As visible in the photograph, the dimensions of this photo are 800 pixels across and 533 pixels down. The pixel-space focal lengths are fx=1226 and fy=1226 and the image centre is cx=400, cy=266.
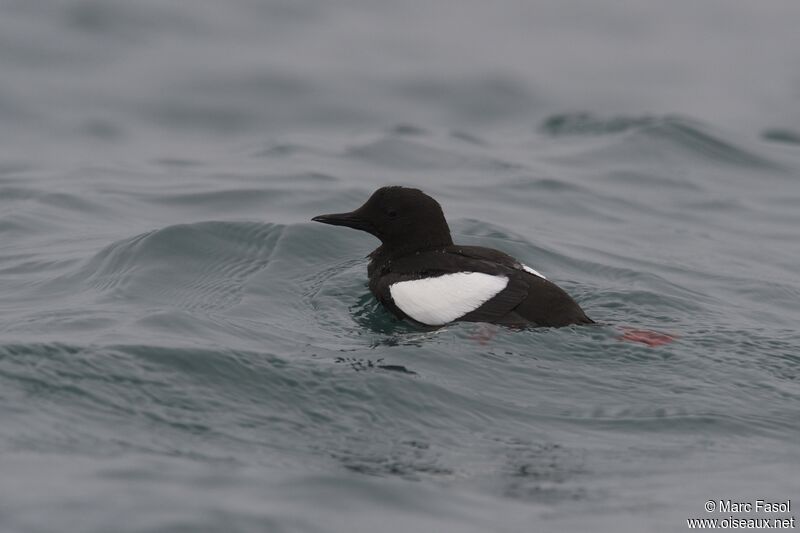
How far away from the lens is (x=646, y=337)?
7.43 m

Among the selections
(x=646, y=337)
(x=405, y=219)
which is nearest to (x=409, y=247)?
(x=405, y=219)

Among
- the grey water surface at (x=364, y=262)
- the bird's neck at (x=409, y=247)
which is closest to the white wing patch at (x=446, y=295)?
the grey water surface at (x=364, y=262)

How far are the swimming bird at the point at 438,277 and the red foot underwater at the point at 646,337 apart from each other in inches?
11.5

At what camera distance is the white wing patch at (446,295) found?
7.60 meters

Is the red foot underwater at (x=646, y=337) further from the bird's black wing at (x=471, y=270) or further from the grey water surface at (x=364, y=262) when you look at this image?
the bird's black wing at (x=471, y=270)

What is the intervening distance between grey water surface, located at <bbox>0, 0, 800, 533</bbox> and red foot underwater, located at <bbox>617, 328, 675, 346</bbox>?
3.6 inches

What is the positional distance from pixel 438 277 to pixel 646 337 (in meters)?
1.35

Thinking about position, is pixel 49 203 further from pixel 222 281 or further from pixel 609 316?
pixel 609 316

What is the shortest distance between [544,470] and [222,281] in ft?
12.6
